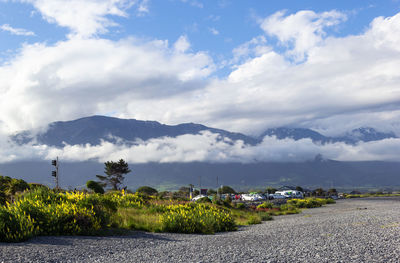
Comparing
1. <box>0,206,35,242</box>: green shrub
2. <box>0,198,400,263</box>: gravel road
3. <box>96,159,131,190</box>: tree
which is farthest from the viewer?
<box>96,159,131,190</box>: tree

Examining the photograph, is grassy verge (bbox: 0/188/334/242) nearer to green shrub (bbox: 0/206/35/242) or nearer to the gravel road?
green shrub (bbox: 0/206/35/242)

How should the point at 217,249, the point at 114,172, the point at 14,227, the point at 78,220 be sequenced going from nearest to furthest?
the point at 217,249
the point at 14,227
the point at 78,220
the point at 114,172

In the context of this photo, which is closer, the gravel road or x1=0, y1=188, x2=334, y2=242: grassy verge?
the gravel road

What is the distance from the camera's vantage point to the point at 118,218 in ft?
60.1

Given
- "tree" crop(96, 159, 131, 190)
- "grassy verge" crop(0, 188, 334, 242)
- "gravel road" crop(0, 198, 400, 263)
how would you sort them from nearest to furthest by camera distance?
"gravel road" crop(0, 198, 400, 263), "grassy verge" crop(0, 188, 334, 242), "tree" crop(96, 159, 131, 190)

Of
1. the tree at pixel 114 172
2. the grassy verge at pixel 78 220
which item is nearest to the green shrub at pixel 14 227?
the grassy verge at pixel 78 220

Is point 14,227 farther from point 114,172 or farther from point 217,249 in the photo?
point 114,172

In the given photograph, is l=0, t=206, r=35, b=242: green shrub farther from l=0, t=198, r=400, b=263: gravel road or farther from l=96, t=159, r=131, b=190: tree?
l=96, t=159, r=131, b=190: tree

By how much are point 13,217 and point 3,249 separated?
2.04 m

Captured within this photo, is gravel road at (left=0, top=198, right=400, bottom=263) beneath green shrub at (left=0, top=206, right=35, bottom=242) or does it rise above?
beneath

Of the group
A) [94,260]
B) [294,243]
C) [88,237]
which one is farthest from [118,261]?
[294,243]

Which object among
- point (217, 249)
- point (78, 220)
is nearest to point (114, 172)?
point (78, 220)

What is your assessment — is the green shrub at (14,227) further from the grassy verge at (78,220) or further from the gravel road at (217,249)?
the gravel road at (217,249)

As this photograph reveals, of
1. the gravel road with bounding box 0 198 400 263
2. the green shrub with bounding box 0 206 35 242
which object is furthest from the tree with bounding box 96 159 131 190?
the green shrub with bounding box 0 206 35 242
